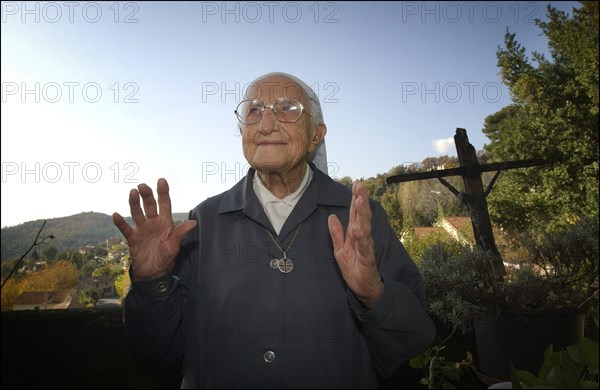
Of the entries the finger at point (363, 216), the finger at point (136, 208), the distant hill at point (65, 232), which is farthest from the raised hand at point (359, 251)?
the distant hill at point (65, 232)

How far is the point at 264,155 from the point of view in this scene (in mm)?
1489

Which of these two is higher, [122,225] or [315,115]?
[315,115]

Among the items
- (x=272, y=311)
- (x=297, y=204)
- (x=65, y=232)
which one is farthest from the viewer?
(x=65, y=232)

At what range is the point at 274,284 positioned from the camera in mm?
1328

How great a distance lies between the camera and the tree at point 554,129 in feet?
19.6

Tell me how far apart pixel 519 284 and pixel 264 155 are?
2082 mm

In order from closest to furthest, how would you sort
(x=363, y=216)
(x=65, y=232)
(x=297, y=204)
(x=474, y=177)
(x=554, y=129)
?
(x=363, y=216) → (x=297, y=204) → (x=65, y=232) → (x=474, y=177) → (x=554, y=129)

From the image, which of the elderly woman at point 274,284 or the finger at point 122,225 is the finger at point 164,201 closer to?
the elderly woman at point 274,284

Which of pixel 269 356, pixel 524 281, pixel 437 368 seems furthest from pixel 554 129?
pixel 269 356

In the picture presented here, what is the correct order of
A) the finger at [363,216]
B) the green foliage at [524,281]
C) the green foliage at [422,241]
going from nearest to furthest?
the finger at [363,216]
the green foliage at [524,281]
the green foliage at [422,241]

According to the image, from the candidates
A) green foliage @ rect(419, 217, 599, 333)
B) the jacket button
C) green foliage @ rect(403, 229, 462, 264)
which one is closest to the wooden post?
green foliage @ rect(403, 229, 462, 264)

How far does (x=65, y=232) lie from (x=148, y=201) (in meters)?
1.36

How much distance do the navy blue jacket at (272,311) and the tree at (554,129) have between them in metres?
5.31

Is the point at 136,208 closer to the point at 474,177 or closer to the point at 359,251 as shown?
the point at 359,251
